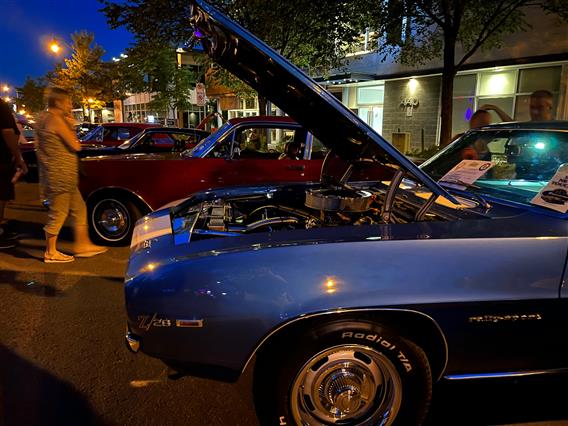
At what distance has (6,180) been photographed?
A: 19.1 feet

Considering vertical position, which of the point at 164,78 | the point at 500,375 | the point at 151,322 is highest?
the point at 164,78

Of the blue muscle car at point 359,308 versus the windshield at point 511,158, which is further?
the windshield at point 511,158

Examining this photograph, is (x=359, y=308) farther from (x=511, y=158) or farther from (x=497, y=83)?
(x=497, y=83)

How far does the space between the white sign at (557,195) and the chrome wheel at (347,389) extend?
1.24m

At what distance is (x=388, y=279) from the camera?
6.51 feet

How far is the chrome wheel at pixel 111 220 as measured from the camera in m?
5.80

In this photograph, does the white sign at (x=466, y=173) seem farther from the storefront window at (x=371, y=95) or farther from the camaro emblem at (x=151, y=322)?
the storefront window at (x=371, y=95)

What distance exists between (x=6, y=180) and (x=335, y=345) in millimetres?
5571

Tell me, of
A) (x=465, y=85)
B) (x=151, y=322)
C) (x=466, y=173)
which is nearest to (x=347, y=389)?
(x=151, y=322)

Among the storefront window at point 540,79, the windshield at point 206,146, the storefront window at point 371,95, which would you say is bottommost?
the windshield at point 206,146

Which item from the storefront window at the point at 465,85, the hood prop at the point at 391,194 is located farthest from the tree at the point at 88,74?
the hood prop at the point at 391,194

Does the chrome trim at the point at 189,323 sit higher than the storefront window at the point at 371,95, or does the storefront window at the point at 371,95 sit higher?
the storefront window at the point at 371,95

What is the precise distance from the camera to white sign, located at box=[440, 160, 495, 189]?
309 centimetres

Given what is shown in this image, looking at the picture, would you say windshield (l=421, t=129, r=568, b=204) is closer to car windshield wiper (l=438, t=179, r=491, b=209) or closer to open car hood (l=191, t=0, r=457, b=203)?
car windshield wiper (l=438, t=179, r=491, b=209)
